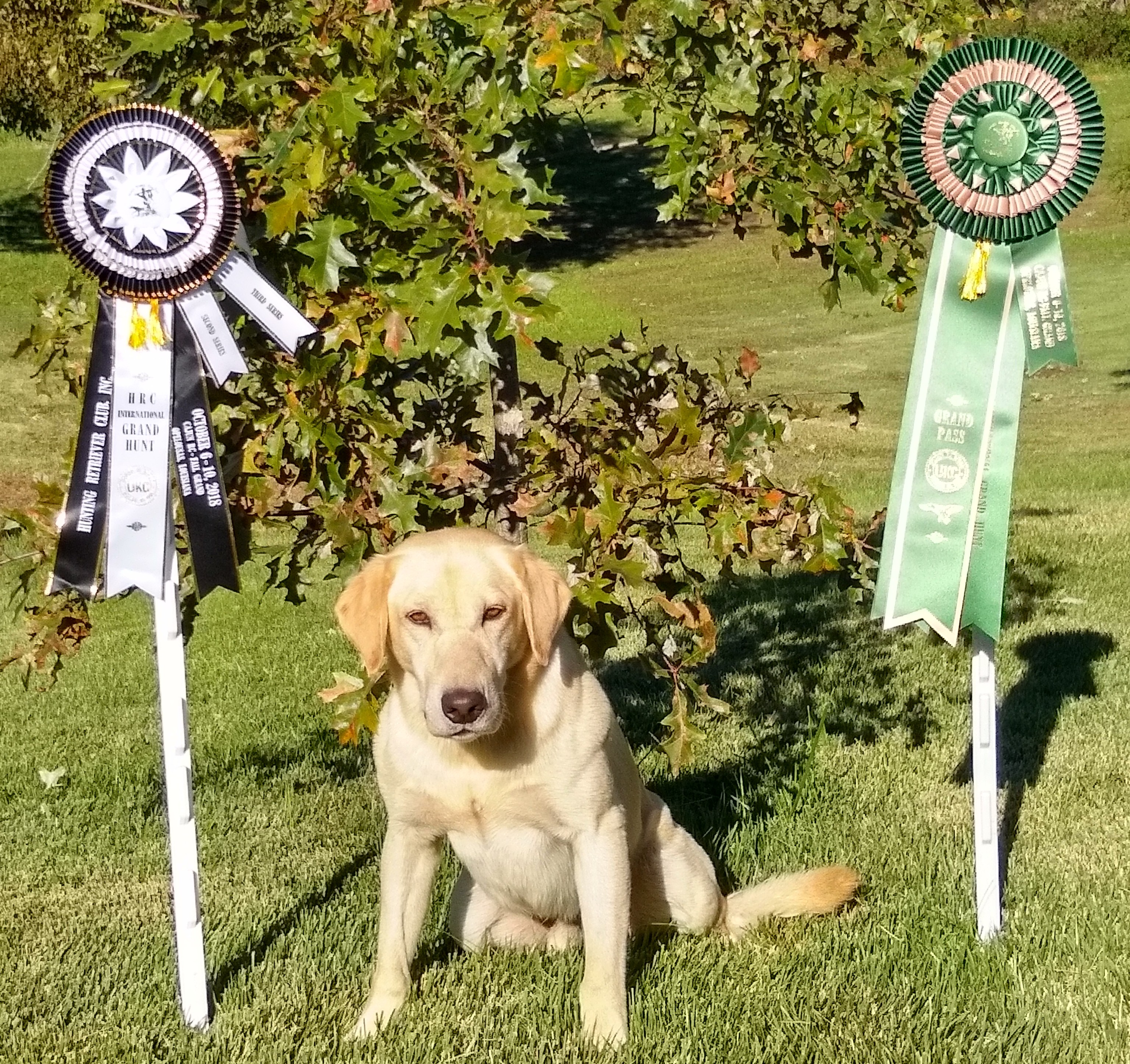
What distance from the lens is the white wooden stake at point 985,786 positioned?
3.52 metres

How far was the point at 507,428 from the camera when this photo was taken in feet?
13.8

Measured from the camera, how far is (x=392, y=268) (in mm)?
3289

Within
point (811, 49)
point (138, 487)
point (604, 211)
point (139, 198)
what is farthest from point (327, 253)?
point (604, 211)

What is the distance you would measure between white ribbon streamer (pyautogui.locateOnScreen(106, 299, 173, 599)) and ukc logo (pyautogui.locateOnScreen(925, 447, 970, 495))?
6.11 feet

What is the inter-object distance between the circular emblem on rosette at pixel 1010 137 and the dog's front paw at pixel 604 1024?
2.04m

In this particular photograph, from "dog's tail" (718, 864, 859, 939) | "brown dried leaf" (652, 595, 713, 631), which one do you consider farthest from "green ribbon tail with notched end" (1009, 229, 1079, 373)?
"dog's tail" (718, 864, 859, 939)

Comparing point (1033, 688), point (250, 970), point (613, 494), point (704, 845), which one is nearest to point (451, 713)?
point (613, 494)

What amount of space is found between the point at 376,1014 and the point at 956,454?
6.48ft

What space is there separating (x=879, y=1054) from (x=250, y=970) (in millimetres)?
1587

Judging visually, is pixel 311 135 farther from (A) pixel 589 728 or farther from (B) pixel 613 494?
(A) pixel 589 728

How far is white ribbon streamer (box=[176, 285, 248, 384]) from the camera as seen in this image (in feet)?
10.2

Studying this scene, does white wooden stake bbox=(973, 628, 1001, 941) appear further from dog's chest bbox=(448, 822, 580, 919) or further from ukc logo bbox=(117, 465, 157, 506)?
ukc logo bbox=(117, 465, 157, 506)

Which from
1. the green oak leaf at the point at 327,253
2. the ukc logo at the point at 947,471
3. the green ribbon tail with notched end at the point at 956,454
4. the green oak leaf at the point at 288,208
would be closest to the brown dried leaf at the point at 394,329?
the green oak leaf at the point at 327,253

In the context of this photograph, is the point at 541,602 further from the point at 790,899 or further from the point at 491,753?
the point at 790,899
